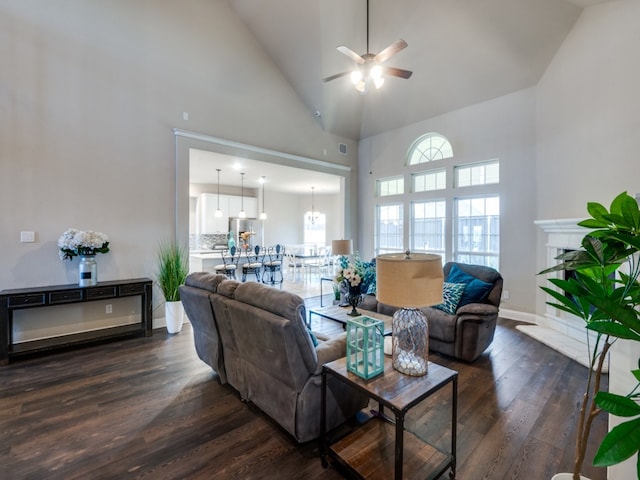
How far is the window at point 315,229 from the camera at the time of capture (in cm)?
1185

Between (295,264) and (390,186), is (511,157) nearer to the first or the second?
(390,186)

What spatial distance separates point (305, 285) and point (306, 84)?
15.1ft

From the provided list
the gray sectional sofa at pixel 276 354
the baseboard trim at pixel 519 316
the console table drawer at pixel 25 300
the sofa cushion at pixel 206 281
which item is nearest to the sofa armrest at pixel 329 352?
the gray sectional sofa at pixel 276 354

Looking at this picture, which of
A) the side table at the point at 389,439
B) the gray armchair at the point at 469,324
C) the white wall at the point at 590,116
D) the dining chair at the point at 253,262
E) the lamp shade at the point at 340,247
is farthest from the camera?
the dining chair at the point at 253,262

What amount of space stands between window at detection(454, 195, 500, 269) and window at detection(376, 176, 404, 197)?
1.35m

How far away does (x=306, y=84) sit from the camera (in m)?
5.80

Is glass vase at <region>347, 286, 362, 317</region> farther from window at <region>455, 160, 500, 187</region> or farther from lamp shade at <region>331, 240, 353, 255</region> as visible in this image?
window at <region>455, 160, 500, 187</region>

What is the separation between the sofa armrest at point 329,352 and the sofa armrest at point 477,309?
1.80 m

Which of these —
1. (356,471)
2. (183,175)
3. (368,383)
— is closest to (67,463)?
(356,471)

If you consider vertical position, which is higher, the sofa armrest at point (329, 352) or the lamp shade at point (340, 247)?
the lamp shade at point (340, 247)

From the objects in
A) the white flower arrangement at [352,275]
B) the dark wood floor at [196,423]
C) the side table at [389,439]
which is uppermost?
the white flower arrangement at [352,275]

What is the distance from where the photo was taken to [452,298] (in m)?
3.55

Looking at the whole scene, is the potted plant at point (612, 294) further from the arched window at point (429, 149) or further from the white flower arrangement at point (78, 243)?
the arched window at point (429, 149)

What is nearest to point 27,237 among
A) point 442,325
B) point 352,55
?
point 352,55
